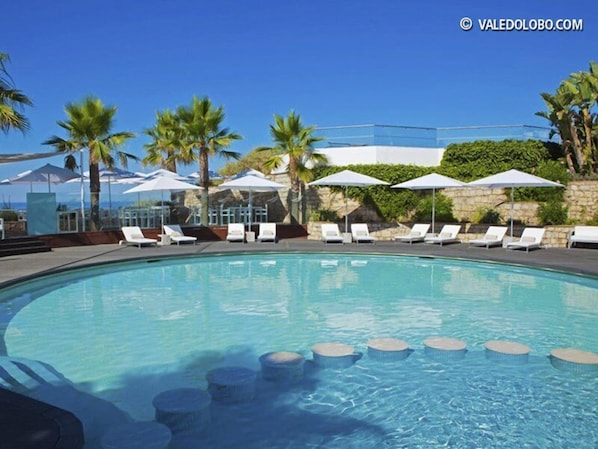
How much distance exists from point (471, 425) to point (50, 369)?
467cm

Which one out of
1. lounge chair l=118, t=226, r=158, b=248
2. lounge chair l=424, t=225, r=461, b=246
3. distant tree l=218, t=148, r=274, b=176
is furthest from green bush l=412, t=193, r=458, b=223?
distant tree l=218, t=148, r=274, b=176

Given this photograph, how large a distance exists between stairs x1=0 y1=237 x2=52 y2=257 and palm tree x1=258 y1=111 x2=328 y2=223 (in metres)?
9.62

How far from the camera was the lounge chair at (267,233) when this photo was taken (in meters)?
19.8

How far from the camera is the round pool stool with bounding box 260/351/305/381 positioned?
578 cm

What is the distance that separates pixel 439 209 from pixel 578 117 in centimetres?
773

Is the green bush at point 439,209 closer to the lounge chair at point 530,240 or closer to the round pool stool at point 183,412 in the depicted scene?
the lounge chair at point 530,240

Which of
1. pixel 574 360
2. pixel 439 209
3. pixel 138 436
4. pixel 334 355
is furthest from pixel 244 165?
pixel 138 436

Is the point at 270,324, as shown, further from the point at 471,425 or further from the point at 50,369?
the point at 471,425

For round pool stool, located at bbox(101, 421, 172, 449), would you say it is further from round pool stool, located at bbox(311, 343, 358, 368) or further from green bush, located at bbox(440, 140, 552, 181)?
green bush, located at bbox(440, 140, 552, 181)

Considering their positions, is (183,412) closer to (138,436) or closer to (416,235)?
(138,436)

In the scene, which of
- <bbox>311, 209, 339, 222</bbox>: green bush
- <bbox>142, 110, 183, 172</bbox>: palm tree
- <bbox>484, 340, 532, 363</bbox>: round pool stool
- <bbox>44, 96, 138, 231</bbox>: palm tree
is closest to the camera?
<bbox>484, 340, 532, 363</bbox>: round pool stool

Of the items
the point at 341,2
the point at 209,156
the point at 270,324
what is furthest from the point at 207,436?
the point at 341,2

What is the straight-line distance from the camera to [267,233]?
19969 millimetres

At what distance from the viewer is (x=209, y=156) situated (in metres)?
22.0
